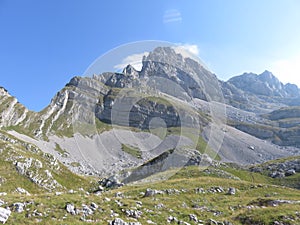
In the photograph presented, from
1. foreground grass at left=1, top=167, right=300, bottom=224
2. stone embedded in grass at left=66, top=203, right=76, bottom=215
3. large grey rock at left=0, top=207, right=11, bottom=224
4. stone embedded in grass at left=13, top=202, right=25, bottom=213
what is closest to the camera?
large grey rock at left=0, top=207, right=11, bottom=224

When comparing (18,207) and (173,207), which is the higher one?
(18,207)

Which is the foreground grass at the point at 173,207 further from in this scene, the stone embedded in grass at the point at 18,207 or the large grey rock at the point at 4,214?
the stone embedded in grass at the point at 18,207

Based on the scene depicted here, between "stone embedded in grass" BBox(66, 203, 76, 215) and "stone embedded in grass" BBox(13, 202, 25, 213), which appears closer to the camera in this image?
"stone embedded in grass" BBox(13, 202, 25, 213)

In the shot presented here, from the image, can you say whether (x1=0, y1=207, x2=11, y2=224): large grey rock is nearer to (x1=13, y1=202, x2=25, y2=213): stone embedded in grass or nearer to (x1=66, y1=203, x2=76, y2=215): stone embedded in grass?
(x1=13, y1=202, x2=25, y2=213): stone embedded in grass

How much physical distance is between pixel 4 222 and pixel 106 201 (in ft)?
31.5

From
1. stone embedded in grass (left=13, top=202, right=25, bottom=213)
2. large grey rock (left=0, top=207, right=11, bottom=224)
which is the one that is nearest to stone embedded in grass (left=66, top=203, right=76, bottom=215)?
stone embedded in grass (left=13, top=202, right=25, bottom=213)

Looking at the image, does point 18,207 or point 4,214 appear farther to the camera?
point 18,207

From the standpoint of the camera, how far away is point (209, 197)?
1624 inches

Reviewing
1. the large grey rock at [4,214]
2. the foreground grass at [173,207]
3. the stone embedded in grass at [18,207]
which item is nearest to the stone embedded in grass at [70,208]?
the foreground grass at [173,207]

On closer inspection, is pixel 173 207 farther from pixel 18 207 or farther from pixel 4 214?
pixel 4 214

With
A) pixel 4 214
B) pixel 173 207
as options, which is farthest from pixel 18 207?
pixel 173 207

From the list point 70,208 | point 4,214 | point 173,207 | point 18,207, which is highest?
point 18,207

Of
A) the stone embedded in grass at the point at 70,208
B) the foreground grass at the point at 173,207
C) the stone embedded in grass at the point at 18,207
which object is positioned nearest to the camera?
the stone embedded in grass at the point at 18,207

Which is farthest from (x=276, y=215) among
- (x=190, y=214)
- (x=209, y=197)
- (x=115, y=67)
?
(x=115, y=67)
